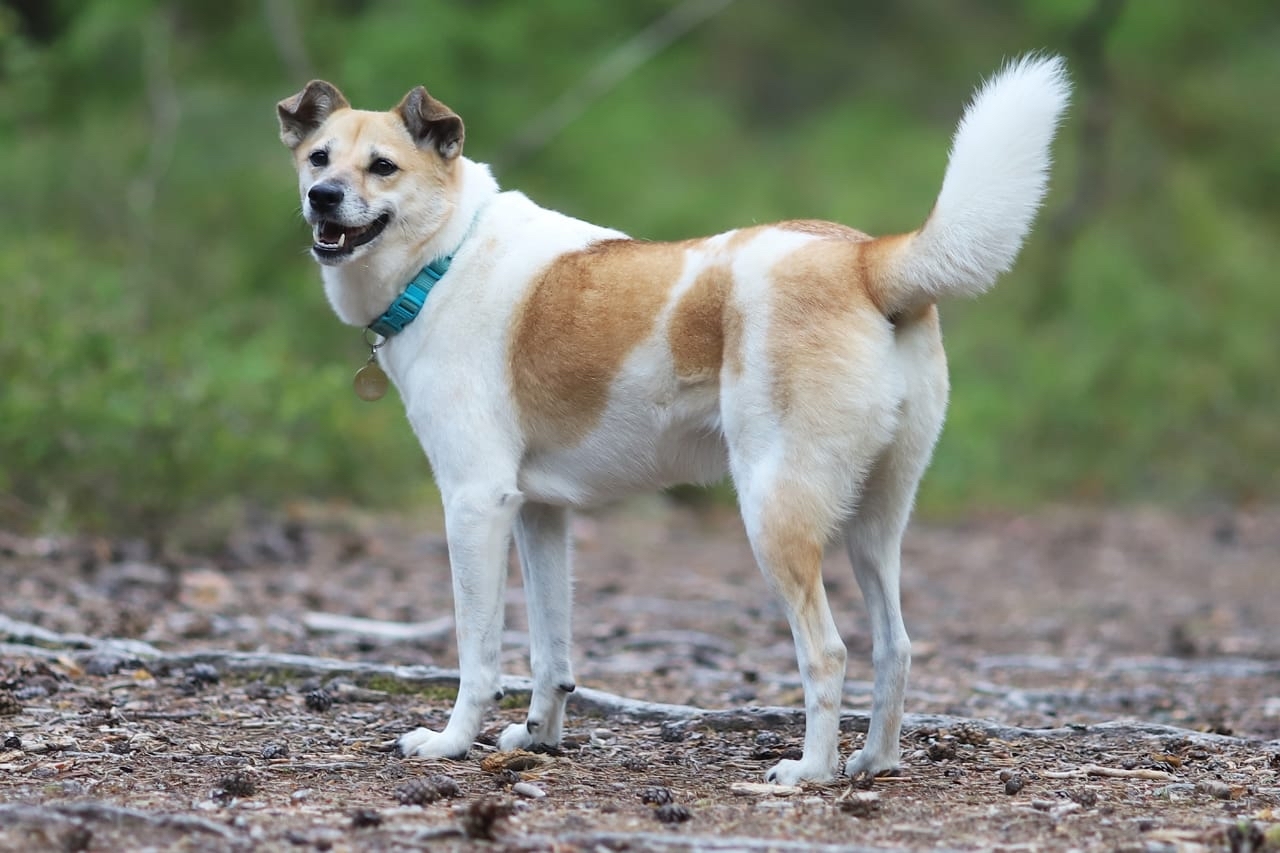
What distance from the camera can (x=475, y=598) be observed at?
4.86 metres

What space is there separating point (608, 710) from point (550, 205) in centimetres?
1020

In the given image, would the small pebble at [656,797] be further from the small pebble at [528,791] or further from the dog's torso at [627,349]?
the dog's torso at [627,349]

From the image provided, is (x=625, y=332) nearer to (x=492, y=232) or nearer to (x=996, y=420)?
(x=492, y=232)

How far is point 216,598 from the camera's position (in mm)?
7750

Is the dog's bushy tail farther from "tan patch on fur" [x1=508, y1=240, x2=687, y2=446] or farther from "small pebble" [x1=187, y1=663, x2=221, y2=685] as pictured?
"small pebble" [x1=187, y1=663, x2=221, y2=685]

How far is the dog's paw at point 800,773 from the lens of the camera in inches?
174

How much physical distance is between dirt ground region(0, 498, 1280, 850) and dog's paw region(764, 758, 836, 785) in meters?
0.07

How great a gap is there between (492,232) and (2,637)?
2748 mm

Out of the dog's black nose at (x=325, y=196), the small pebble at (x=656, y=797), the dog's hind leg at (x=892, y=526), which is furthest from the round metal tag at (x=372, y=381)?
the small pebble at (x=656, y=797)

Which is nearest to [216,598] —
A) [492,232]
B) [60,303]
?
[60,303]

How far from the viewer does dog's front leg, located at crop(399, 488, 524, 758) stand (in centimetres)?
479

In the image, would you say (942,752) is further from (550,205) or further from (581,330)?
(550,205)

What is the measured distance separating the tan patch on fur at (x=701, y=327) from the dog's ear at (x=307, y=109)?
1598mm

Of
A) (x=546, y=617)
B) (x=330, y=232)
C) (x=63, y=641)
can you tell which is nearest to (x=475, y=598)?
(x=546, y=617)
